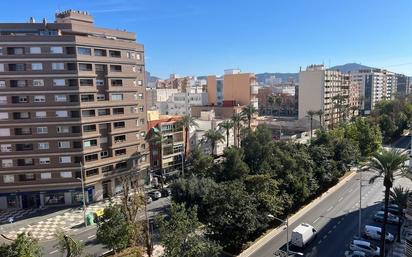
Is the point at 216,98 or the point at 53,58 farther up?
the point at 53,58

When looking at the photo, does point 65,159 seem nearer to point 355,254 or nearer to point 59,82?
point 59,82

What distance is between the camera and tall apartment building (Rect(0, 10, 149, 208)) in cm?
5416

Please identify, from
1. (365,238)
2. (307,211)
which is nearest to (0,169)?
(307,211)

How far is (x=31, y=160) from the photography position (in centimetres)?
5541

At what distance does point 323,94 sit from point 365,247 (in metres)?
94.2

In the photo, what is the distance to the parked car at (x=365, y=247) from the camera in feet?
118

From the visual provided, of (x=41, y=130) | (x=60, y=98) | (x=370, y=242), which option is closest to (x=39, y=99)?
(x=60, y=98)

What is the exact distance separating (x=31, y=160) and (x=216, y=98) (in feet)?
328

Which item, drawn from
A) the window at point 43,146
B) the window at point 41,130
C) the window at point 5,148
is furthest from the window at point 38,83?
the window at point 5,148

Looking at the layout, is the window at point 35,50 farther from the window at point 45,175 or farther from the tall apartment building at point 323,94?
the tall apartment building at point 323,94

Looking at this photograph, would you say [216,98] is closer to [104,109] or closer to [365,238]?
[104,109]

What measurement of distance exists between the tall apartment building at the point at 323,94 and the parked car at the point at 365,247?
88.6 meters

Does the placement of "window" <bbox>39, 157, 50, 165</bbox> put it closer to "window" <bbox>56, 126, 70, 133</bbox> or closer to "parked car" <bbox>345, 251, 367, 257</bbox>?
"window" <bbox>56, 126, 70, 133</bbox>

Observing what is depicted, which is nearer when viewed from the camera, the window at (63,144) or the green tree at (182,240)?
the green tree at (182,240)
